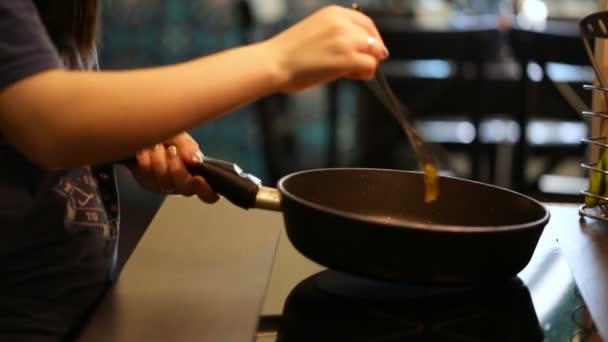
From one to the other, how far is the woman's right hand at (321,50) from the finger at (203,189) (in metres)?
0.19

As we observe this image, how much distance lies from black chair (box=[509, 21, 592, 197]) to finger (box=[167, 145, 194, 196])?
58.6 inches

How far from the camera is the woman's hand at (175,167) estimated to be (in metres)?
0.84

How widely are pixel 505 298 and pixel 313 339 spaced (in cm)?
20

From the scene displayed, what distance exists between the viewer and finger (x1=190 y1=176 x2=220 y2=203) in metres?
0.84

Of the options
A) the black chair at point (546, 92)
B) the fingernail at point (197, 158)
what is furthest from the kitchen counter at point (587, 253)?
the black chair at point (546, 92)

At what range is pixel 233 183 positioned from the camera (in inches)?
30.9

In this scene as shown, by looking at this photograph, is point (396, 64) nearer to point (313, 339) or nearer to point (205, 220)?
point (205, 220)

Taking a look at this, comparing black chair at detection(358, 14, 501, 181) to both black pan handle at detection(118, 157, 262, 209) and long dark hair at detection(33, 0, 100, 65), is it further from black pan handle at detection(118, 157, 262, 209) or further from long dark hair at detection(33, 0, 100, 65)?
black pan handle at detection(118, 157, 262, 209)

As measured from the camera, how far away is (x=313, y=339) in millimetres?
642

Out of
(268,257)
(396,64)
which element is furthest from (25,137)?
(396,64)

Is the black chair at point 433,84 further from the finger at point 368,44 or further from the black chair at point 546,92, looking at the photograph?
the finger at point 368,44

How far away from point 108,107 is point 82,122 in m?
0.02

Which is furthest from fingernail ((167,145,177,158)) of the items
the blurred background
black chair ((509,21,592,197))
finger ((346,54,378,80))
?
the blurred background

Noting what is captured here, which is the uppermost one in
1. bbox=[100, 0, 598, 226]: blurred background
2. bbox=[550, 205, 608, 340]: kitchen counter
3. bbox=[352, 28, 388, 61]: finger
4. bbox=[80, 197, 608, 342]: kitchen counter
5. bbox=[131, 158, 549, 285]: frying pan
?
bbox=[352, 28, 388, 61]: finger
